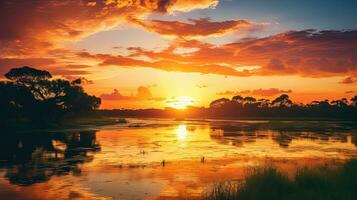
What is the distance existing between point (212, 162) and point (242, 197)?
16482 mm

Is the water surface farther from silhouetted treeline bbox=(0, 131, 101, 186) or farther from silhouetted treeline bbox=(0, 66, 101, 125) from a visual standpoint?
silhouetted treeline bbox=(0, 66, 101, 125)

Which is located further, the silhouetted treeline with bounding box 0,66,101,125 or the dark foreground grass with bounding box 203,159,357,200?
the silhouetted treeline with bounding box 0,66,101,125

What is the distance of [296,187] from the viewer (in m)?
18.8

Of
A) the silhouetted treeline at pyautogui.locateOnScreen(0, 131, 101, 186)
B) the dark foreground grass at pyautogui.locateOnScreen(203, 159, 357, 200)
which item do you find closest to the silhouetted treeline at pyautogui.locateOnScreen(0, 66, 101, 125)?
the silhouetted treeline at pyautogui.locateOnScreen(0, 131, 101, 186)

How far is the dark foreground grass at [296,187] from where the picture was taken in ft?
53.3

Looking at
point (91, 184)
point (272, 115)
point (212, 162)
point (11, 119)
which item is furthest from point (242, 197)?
point (272, 115)

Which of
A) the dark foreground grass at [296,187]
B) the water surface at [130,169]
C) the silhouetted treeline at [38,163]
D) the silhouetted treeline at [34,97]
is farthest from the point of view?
the silhouetted treeline at [34,97]

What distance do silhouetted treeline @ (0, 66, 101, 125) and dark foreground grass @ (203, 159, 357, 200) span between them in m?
75.1

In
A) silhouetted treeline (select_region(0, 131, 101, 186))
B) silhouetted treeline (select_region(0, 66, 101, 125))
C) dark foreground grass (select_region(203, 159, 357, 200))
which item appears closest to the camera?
dark foreground grass (select_region(203, 159, 357, 200))

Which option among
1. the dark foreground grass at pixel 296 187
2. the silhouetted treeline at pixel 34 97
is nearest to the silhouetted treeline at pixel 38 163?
the dark foreground grass at pixel 296 187

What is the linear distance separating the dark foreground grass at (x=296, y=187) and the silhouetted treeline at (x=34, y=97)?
7511 cm

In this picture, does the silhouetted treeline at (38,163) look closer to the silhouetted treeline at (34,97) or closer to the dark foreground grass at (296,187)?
the dark foreground grass at (296,187)

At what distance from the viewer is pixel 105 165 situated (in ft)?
101

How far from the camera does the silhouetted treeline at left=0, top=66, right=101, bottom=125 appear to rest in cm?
8819
